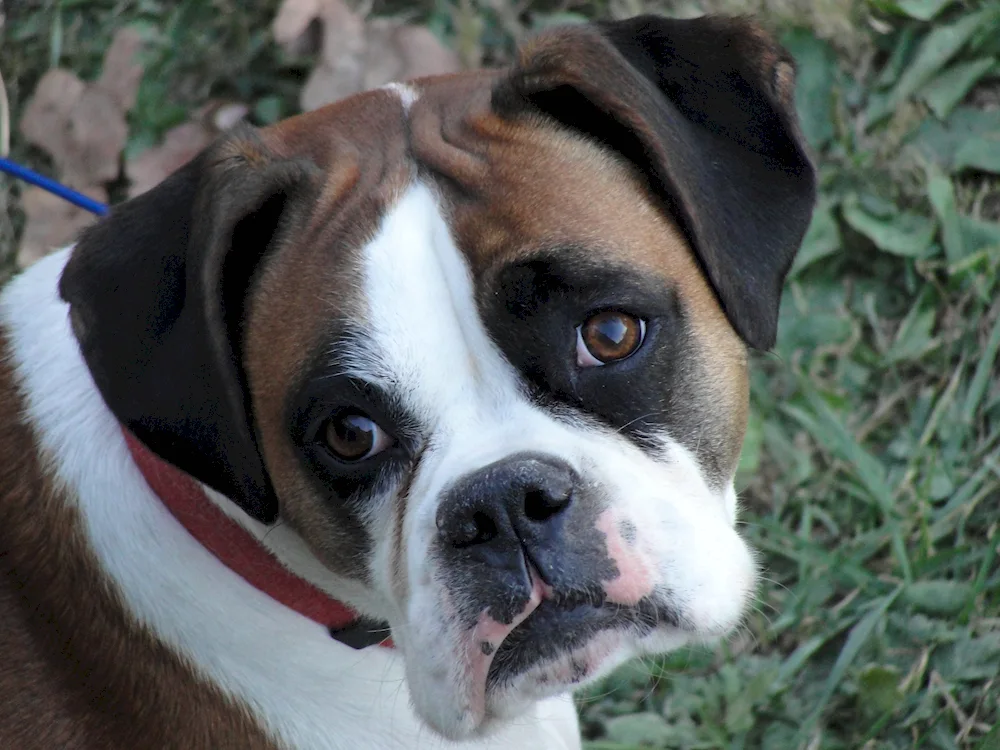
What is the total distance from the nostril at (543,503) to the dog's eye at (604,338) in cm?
35

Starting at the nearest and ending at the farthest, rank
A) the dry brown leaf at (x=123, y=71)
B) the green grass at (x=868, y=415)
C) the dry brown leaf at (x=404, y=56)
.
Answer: the green grass at (x=868, y=415), the dry brown leaf at (x=404, y=56), the dry brown leaf at (x=123, y=71)

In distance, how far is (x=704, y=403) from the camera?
317 cm

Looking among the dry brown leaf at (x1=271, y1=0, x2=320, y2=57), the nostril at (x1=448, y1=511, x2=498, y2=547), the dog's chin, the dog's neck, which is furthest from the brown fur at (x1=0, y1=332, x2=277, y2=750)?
the dry brown leaf at (x1=271, y1=0, x2=320, y2=57)

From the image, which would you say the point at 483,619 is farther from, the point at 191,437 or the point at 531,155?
the point at 531,155

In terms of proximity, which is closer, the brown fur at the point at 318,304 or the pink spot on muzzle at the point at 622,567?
the pink spot on muzzle at the point at 622,567

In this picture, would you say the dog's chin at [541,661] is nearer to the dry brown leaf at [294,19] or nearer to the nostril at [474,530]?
the nostril at [474,530]

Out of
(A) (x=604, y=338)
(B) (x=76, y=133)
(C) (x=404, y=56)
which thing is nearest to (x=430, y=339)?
(A) (x=604, y=338)

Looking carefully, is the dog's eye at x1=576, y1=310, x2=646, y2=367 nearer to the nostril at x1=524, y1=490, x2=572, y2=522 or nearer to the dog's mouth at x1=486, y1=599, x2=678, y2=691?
the nostril at x1=524, y1=490, x2=572, y2=522

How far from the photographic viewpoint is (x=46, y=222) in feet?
20.8

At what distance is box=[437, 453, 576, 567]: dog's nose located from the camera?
2742 mm

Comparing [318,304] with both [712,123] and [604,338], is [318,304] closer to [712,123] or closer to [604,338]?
[604,338]

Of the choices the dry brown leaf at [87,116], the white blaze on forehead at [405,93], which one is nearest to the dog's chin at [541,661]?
the white blaze on forehead at [405,93]

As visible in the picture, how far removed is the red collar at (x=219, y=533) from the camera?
126 inches

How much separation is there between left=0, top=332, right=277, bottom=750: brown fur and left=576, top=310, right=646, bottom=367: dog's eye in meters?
1.19
